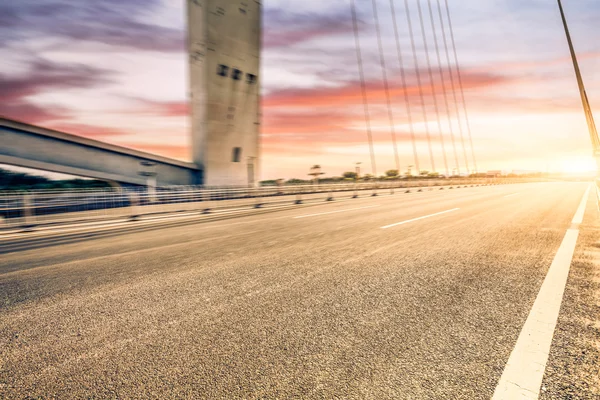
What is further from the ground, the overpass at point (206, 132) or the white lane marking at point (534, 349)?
the overpass at point (206, 132)

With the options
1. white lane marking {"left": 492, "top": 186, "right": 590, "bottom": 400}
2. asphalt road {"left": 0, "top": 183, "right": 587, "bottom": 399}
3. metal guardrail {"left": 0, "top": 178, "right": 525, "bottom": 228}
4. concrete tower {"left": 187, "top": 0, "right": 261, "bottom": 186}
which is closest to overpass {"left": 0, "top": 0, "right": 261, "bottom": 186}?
concrete tower {"left": 187, "top": 0, "right": 261, "bottom": 186}

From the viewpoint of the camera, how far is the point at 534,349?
2039 millimetres

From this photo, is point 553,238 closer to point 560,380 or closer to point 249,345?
point 560,380

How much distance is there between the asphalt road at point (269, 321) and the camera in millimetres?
1753

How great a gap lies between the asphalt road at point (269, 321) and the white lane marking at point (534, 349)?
0.06 meters

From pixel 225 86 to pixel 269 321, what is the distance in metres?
29.4

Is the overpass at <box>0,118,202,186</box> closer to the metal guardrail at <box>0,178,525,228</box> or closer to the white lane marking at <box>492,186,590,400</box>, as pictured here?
the metal guardrail at <box>0,178,525,228</box>

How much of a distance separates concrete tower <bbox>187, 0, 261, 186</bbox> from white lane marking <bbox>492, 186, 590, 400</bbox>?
28.5 meters

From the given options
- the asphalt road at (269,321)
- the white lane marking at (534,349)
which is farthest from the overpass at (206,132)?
the white lane marking at (534,349)

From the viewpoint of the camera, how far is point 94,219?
11391 millimetres

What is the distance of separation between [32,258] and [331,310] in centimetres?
560

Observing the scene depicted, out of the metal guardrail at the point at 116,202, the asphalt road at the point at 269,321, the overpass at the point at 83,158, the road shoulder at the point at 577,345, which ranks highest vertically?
the overpass at the point at 83,158

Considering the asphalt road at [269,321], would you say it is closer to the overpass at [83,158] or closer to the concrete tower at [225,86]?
the concrete tower at [225,86]

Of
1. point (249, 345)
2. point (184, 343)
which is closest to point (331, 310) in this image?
point (249, 345)
